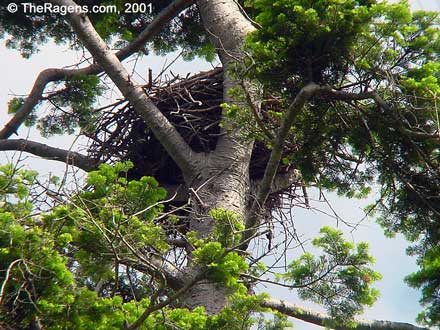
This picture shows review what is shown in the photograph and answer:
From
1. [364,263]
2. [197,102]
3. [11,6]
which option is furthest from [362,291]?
[11,6]

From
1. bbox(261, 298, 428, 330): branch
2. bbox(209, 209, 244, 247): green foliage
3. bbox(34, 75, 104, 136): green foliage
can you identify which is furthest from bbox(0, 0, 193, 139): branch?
bbox(209, 209, 244, 247): green foliage

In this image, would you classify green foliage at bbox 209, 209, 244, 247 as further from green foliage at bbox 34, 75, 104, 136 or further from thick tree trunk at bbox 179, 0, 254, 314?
green foliage at bbox 34, 75, 104, 136

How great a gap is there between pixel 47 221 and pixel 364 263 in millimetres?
2331

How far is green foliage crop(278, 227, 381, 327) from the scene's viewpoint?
5.87m

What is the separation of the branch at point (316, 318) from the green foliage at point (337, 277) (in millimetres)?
204

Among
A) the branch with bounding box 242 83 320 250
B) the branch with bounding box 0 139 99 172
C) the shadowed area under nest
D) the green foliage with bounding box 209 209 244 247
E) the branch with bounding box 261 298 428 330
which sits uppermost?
the shadowed area under nest

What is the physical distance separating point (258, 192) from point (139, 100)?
1.66 meters

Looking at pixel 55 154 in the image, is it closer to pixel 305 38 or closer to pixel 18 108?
pixel 18 108

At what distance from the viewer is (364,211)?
6293 mm

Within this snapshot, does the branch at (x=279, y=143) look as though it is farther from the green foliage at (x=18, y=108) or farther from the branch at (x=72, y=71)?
the green foliage at (x=18, y=108)

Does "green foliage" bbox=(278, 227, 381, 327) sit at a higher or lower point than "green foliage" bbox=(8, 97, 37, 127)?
lower

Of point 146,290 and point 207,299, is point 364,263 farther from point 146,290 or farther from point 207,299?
point 146,290

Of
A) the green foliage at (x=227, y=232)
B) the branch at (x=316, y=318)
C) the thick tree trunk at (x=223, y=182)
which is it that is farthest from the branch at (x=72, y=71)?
the green foliage at (x=227, y=232)

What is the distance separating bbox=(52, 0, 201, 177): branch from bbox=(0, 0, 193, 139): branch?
2.97ft
